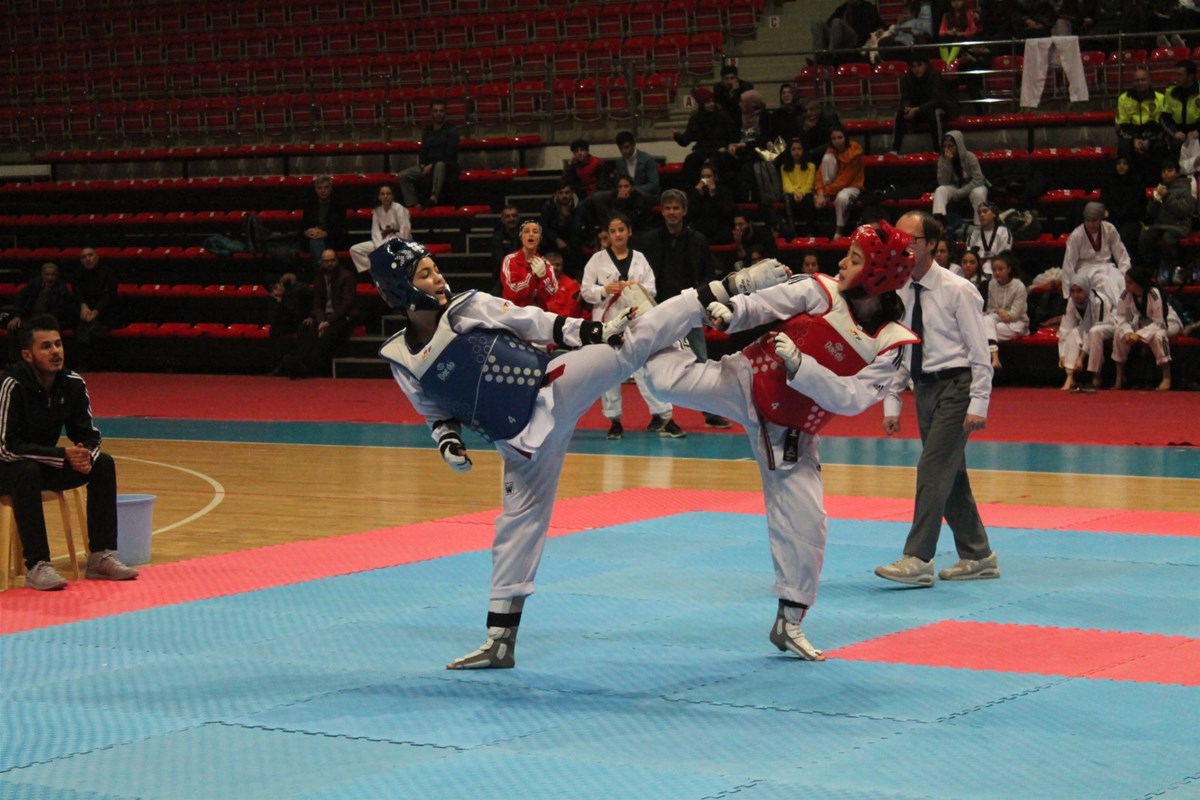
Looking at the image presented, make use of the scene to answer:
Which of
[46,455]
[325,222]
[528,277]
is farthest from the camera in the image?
[325,222]

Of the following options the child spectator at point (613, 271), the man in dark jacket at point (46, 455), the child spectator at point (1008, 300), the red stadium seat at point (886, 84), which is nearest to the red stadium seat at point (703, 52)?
the red stadium seat at point (886, 84)

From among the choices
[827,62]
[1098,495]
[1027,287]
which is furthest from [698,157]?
[1098,495]

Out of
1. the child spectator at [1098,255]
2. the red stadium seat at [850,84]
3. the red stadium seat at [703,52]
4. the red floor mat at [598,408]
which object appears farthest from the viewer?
the red stadium seat at [703,52]

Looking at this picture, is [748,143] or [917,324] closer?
[917,324]

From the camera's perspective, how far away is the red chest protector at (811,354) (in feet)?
20.5

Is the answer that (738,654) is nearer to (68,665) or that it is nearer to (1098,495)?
(68,665)

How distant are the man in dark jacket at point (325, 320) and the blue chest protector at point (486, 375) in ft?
46.9

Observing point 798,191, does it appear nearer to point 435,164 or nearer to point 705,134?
point 705,134

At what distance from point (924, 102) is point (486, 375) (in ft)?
46.4

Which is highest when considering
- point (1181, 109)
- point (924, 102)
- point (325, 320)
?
point (924, 102)

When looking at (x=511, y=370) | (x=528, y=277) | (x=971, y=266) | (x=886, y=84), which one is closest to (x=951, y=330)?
(x=511, y=370)

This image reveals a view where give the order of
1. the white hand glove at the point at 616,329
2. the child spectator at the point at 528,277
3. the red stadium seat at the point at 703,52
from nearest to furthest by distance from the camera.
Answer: the white hand glove at the point at 616,329
the child spectator at the point at 528,277
the red stadium seat at the point at 703,52

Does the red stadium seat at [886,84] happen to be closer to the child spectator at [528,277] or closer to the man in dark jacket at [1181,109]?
the man in dark jacket at [1181,109]

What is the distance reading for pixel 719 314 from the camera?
593 cm
